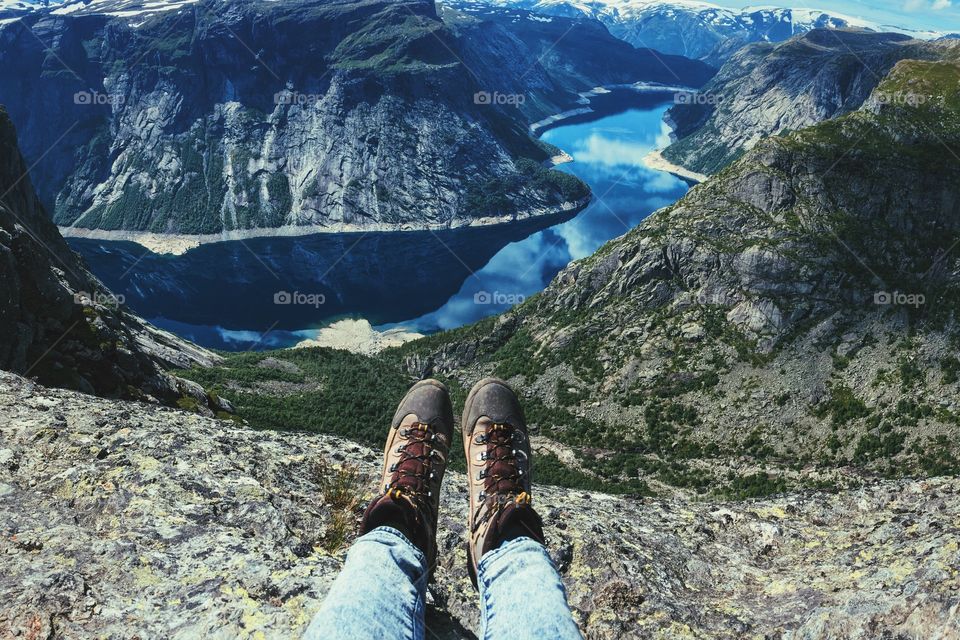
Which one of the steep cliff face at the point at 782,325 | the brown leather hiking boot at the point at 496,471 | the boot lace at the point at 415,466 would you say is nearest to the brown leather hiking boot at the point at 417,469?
the boot lace at the point at 415,466

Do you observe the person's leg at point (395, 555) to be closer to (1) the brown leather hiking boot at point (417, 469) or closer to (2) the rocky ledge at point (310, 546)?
(1) the brown leather hiking boot at point (417, 469)

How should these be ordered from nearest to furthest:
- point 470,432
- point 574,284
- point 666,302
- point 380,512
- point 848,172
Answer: point 380,512, point 470,432, point 848,172, point 666,302, point 574,284

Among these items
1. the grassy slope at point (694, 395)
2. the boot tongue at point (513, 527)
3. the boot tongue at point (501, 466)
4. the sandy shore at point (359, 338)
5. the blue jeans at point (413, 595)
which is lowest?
the sandy shore at point (359, 338)

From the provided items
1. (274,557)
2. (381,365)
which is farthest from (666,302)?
(274,557)

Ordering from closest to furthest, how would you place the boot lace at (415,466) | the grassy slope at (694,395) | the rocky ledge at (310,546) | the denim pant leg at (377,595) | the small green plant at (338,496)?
the denim pant leg at (377,595) < the rocky ledge at (310,546) < the boot lace at (415,466) < the small green plant at (338,496) < the grassy slope at (694,395)

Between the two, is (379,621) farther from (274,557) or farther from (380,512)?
(274,557)

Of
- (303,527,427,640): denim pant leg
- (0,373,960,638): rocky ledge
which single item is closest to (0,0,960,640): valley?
(0,373,960,638): rocky ledge
